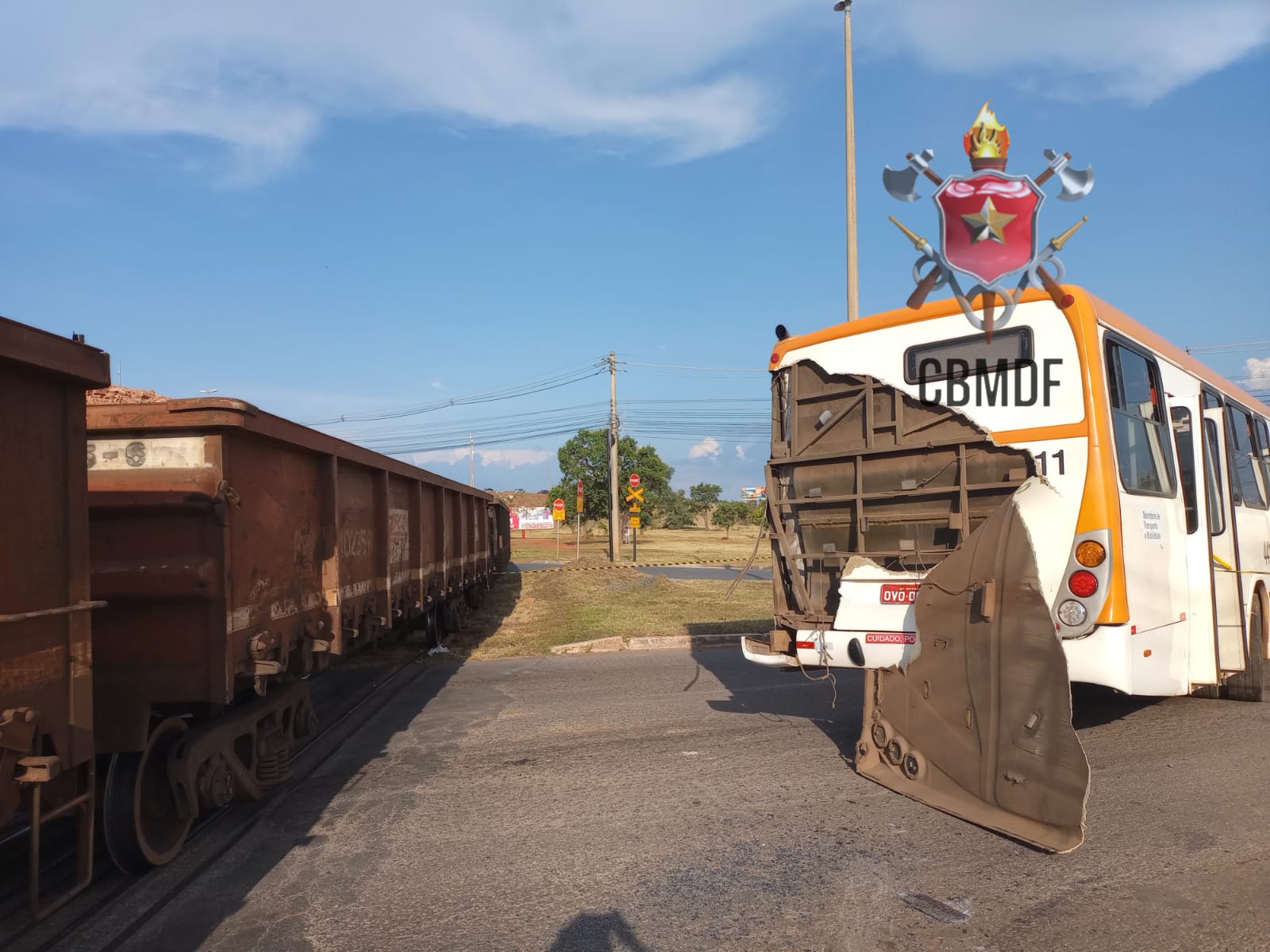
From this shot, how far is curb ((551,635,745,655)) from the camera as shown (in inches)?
469

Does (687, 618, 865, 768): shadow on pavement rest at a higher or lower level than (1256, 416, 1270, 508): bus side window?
lower

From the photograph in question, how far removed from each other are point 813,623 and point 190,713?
4.11 metres

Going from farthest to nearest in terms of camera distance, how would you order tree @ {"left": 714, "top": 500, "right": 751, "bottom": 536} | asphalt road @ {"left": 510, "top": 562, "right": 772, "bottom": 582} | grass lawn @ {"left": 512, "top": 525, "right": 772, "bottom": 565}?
tree @ {"left": 714, "top": 500, "right": 751, "bottom": 536} → grass lawn @ {"left": 512, "top": 525, "right": 772, "bottom": 565} → asphalt road @ {"left": 510, "top": 562, "right": 772, "bottom": 582}

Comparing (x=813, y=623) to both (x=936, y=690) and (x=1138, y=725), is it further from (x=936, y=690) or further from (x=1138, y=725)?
(x=1138, y=725)

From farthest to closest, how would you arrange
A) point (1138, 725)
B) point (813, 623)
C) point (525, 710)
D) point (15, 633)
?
point (525, 710) < point (1138, 725) < point (813, 623) < point (15, 633)

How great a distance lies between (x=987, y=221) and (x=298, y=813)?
20.7 ft

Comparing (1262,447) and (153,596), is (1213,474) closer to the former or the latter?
(1262,447)

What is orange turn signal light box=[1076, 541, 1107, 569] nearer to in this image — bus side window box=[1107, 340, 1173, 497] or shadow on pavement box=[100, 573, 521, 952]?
bus side window box=[1107, 340, 1173, 497]

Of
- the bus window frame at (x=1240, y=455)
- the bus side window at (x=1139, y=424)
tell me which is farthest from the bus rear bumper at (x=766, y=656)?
the bus window frame at (x=1240, y=455)

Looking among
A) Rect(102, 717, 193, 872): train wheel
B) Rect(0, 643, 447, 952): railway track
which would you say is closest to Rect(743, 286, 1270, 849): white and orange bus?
Rect(0, 643, 447, 952): railway track

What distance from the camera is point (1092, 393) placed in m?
5.30

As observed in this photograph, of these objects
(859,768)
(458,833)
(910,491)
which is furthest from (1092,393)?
(458,833)

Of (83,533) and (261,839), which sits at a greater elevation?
(83,533)

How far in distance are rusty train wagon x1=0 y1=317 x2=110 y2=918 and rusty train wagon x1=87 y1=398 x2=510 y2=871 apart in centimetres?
85
